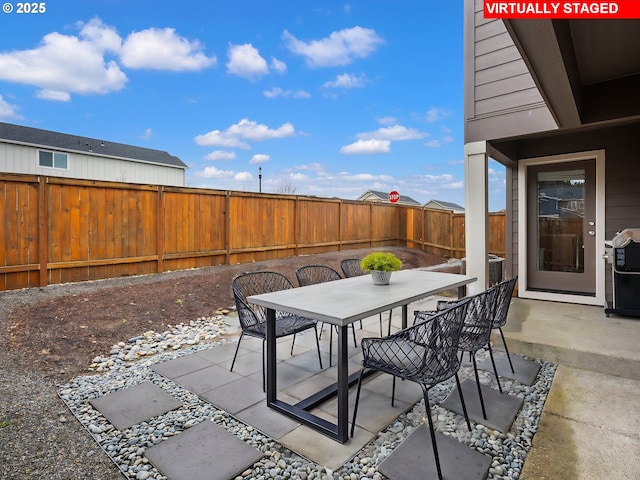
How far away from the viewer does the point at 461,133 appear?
163 inches

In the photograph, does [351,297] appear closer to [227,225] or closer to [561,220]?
[561,220]

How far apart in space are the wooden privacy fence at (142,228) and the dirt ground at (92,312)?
0.85ft

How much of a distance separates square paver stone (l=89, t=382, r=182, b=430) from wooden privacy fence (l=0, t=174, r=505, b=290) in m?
3.11

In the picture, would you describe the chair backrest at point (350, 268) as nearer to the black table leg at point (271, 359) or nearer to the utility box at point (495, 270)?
the black table leg at point (271, 359)

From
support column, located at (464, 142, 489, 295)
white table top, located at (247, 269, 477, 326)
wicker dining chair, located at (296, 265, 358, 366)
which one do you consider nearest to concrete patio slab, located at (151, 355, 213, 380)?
white table top, located at (247, 269, 477, 326)

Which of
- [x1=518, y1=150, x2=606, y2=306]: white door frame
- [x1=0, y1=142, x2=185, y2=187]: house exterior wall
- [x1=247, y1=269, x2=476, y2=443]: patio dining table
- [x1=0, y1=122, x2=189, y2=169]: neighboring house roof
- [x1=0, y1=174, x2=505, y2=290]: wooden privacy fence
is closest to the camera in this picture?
[x1=247, y1=269, x2=476, y2=443]: patio dining table

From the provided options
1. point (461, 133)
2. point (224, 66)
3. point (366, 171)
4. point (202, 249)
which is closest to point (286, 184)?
point (366, 171)

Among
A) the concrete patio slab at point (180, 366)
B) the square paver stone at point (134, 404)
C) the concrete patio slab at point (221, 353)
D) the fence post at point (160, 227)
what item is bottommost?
the square paver stone at point (134, 404)

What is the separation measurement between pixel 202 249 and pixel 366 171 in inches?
727

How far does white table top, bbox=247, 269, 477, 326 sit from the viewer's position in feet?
6.68

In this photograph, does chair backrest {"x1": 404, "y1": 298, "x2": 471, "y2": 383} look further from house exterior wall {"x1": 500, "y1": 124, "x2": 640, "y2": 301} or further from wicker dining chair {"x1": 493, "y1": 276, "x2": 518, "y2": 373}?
house exterior wall {"x1": 500, "y1": 124, "x2": 640, "y2": 301}

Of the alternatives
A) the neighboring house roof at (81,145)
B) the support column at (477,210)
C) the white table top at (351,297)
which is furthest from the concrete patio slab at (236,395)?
the neighboring house roof at (81,145)

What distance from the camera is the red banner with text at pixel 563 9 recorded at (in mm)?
1701

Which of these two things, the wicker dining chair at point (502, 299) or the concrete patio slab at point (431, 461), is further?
the wicker dining chair at point (502, 299)
